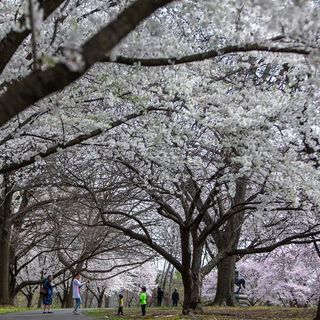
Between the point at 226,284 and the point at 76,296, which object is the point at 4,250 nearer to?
the point at 76,296

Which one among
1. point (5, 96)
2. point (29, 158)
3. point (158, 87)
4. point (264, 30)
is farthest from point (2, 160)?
point (5, 96)

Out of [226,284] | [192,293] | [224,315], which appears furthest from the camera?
[226,284]

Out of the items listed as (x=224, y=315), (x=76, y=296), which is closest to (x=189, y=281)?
(x=224, y=315)

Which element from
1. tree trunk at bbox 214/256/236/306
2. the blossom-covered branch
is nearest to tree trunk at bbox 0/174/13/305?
tree trunk at bbox 214/256/236/306

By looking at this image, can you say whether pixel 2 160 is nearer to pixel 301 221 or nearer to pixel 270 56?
pixel 270 56

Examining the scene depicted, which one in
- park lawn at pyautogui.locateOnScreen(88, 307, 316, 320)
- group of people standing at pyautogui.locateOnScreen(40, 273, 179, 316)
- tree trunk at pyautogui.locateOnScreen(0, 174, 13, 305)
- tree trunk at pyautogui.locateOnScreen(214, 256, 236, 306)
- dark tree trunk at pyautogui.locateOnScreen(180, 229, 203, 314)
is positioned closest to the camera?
park lawn at pyautogui.locateOnScreen(88, 307, 316, 320)

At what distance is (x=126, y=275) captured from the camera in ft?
144

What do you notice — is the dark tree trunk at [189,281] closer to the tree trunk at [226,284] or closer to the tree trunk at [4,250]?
the tree trunk at [226,284]

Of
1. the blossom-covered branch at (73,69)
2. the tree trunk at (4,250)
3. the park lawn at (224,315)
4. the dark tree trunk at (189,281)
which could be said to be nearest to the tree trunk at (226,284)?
the park lawn at (224,315)

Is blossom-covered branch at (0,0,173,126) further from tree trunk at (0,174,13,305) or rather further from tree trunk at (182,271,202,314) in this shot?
tree trunk at (0,174,13,305)

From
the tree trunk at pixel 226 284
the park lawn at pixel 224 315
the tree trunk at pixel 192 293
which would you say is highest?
the tree trunk at pixel 226 284

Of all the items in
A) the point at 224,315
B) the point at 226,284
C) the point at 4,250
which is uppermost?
the point at 4,250

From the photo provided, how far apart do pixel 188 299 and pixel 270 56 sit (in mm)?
9407

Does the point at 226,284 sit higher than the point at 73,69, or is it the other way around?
the point at 226,284
